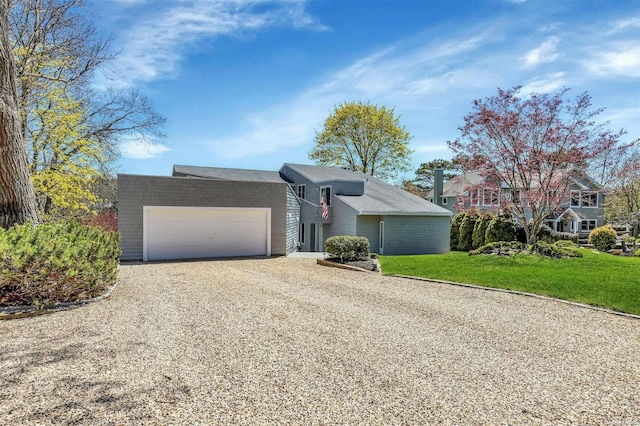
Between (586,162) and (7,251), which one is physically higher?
(586,162)

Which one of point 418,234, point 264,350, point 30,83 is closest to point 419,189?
point 418,234

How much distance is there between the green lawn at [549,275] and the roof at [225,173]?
12086 mm

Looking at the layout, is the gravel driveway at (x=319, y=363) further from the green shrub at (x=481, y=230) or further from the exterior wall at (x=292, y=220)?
the green shrub at (x=481, y=230)

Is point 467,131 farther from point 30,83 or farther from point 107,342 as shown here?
point 30,83

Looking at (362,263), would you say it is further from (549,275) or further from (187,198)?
(187,198)

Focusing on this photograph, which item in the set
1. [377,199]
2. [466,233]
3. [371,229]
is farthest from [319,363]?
[466,233]

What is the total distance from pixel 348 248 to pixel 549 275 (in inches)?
221

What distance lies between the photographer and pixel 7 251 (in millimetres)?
5422

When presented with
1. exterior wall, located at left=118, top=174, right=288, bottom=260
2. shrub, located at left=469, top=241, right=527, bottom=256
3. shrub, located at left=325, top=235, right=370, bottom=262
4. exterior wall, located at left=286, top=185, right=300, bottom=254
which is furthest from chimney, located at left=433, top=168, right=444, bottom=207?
shrub, located at left=325, top=235, right=370, bottom=262

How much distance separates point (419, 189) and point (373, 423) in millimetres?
42033

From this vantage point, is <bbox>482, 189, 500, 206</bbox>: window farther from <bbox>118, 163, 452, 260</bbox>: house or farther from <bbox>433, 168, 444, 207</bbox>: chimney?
<bbox>433, 168, 444, 207</bbox>: chimney

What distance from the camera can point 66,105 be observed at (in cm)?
1499

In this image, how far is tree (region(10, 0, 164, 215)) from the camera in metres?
13.4

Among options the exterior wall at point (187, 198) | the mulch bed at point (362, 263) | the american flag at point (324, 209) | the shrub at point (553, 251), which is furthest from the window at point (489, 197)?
the exterior wall at point (187, 198)
